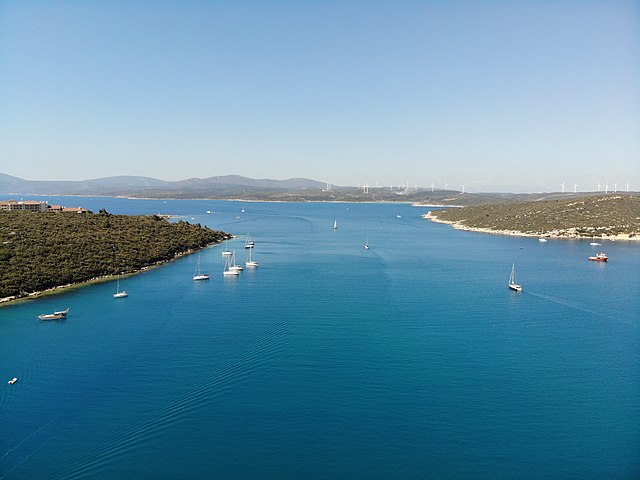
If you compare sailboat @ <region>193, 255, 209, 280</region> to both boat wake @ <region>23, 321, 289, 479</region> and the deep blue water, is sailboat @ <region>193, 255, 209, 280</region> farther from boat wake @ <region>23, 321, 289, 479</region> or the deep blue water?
boat wake @ <region>23, 321, 289, 479</region>

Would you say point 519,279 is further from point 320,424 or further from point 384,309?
point 320,424

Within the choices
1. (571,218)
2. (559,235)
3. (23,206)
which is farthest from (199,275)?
(571,218)

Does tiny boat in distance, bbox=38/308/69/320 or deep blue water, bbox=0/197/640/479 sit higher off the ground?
tiny boat in distance, bbox=38/308/69/320

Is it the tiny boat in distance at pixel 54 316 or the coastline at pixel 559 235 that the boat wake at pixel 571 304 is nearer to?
the tiny boat in distance at pixel 54 316

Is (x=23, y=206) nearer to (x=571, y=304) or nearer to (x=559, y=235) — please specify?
(x=571, y=304)

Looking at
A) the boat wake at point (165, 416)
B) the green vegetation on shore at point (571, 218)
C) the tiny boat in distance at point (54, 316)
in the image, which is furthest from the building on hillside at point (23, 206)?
the green vegetation on shore at point (571, 218)

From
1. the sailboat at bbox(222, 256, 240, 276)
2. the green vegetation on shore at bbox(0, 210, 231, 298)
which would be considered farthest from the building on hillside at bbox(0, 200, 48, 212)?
the sailboat at bbox(222, 256, 240, 276)
